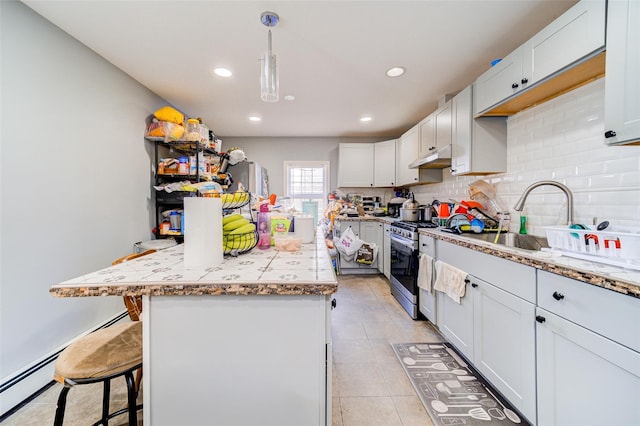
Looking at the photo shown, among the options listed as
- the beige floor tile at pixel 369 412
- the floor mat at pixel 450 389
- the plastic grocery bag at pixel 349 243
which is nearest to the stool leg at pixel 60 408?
the beige floor tile at pixel 369 412

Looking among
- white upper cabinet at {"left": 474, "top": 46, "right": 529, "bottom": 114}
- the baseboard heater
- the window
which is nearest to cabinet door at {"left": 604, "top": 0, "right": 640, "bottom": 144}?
white upper cabinet at {"left": 474, "top": 46, "right": 529, "bottom": 114}

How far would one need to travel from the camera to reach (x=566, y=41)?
138 cm

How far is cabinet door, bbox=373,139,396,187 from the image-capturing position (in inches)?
168

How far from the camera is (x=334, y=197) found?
14.9 feet

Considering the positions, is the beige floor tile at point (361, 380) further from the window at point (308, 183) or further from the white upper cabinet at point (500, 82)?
the window at point (308, 183)

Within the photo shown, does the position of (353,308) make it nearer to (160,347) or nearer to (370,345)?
(370,345)

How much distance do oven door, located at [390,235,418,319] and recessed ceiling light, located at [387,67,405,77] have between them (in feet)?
5.49

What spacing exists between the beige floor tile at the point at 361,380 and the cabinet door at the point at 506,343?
654mm

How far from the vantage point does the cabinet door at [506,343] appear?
1.27 m

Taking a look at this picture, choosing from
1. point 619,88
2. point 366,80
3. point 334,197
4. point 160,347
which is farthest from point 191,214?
point 334,197

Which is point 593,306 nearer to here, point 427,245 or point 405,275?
point 427,245

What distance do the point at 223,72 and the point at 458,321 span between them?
9.46ft

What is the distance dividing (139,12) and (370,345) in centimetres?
289

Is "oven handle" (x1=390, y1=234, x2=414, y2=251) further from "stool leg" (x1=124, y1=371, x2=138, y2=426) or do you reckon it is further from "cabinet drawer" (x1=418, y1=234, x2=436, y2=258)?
"stool leg" (x1=124, y1=371, x2=138, y2=426)
